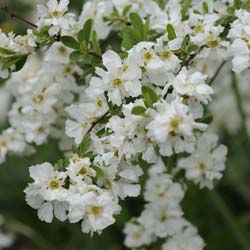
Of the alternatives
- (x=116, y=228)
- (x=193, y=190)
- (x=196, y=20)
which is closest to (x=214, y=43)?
(x=196, y=20)

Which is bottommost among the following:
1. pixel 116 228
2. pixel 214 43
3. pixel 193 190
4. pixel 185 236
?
pixel 116 228

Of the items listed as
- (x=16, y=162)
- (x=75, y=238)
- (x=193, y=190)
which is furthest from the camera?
(x=16, y=162)

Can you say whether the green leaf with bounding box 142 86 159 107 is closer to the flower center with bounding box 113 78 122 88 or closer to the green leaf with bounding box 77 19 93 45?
the flower center with bounding box 113 78 122 88

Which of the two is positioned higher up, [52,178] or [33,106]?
[52,178]

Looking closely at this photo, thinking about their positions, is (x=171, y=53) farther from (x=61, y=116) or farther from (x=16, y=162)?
(x=16, y=162)

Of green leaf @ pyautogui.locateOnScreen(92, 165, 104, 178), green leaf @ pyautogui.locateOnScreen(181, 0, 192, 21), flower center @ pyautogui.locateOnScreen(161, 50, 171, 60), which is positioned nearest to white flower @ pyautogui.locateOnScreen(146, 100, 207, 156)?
green leaf @ pyautogui.locateOnScreen(92, 165, 104, 178)

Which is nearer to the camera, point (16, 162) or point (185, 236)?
point (185, 236)
